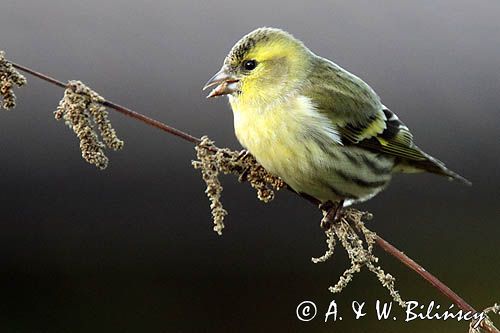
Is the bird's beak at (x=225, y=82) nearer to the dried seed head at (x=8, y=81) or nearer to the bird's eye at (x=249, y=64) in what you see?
the bird's eye at (x=249, y=64)

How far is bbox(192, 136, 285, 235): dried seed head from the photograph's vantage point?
2189 mm

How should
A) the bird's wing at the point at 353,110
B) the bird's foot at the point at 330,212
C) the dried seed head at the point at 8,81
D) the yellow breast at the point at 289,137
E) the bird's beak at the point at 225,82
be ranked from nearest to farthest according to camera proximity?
the dried seed head at the point at 8,81, the bird's foot at the point at 330,212, the yellow breast at the point at 289,137, the bird's beak at the point at 225,82, the bird's wing at the point at 353,110

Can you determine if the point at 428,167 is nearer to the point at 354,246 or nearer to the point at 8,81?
the point at 354,246

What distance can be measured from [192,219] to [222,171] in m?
1.53


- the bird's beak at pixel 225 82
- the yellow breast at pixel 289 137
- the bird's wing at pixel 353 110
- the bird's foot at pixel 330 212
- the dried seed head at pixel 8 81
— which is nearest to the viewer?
the dried seed head at pixel 8 81

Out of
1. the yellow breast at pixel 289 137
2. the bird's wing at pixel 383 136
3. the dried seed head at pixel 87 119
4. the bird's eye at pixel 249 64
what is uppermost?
the bird's eye at pixel 249 64

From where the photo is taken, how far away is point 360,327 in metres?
3.91

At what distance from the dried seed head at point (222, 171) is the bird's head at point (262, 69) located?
0.17m

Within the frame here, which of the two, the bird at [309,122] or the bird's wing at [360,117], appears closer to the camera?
the bird at [309,122]

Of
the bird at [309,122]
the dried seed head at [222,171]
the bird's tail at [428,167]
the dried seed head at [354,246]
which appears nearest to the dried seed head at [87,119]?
the dried seed head at [222,171]

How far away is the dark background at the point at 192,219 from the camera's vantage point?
3.84 m

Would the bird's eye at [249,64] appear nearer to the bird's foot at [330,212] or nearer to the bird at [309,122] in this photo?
the bird at [309,122]

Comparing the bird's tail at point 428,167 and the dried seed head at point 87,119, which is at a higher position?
the bird's tail at point 428,167

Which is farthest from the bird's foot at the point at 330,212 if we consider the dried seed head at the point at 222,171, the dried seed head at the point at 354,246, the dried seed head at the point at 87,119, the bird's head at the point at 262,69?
the dried seed head at the point at 87,119
